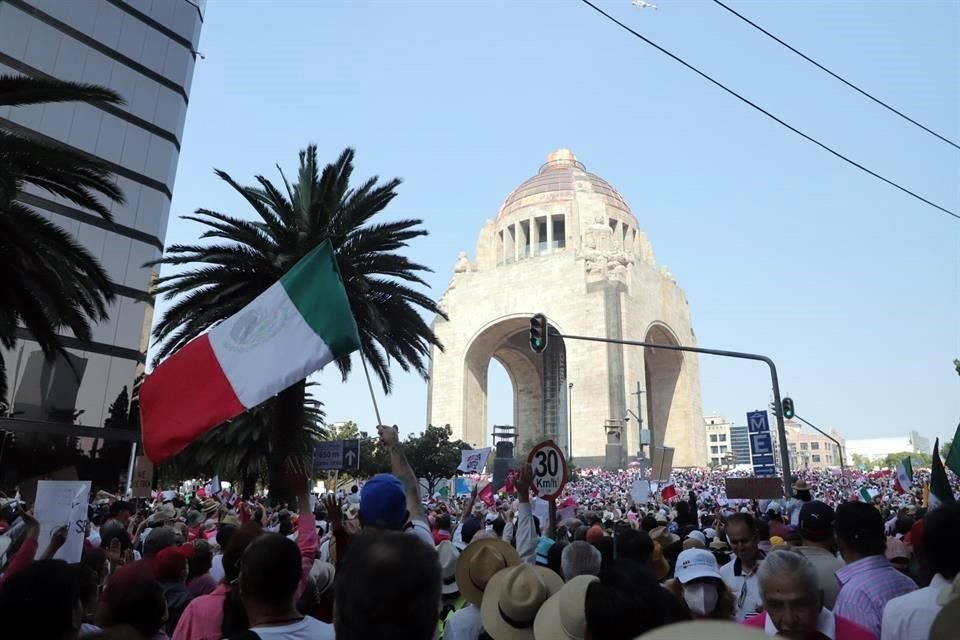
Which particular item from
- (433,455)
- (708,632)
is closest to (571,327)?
(433,455)

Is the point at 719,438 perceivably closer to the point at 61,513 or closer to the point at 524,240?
the point at 524,240

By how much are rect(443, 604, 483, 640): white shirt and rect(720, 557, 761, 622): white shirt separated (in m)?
1.64

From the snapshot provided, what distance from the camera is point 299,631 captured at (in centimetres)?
244

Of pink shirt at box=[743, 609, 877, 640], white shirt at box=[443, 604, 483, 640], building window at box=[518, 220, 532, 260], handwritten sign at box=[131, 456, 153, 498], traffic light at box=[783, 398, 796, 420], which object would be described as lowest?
white shirt at box=[443, 604, 483, 640]

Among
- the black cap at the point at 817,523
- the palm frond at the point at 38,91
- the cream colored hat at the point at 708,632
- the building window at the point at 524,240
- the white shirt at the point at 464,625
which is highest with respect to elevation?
the building window at the point at 524,240

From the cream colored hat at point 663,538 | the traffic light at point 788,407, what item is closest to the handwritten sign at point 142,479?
the cream colored hat at point 663,538

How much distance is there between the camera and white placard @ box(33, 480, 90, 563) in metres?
5.22

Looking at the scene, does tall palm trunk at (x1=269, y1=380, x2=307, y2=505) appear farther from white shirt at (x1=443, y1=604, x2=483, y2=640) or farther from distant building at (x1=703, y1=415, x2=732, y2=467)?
distant building at (x1=703, y1=415, x2=732, y2=467)

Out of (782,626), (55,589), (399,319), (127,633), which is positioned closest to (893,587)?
(782,626)

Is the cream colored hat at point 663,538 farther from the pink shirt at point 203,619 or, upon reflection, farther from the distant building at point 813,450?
the distant building at point 813,450

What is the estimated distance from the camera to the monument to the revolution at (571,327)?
49.7 m

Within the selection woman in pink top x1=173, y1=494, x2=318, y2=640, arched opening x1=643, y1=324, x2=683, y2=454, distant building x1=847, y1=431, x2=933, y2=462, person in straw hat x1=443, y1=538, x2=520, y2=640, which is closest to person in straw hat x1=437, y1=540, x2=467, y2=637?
person in straw hat x1=443, y1=538, x2=520, y2=640

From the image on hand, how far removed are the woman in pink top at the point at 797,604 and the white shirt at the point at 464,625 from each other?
1389 millimetres

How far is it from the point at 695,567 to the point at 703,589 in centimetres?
11
